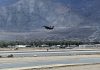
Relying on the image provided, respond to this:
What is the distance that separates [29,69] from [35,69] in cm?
87

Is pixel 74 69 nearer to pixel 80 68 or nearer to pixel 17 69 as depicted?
pixel 80 68

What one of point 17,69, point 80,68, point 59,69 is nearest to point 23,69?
point 17,69

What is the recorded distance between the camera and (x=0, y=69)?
47312 millimetres

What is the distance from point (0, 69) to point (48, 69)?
612cm

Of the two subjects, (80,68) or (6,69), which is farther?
(80,68)

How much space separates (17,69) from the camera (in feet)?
155

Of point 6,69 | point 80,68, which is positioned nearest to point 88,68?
point 80,68

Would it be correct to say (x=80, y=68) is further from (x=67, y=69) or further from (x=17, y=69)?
(x=17, y=69)

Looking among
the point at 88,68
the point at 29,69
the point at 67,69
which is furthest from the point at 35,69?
the point at 88,68

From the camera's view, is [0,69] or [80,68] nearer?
[0,69]

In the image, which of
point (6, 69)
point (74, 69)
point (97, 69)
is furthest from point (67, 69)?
point (6, 69)

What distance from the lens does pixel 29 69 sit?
47469mm

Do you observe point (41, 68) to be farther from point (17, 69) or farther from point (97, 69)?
point (97, 69)

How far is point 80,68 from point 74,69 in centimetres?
189
